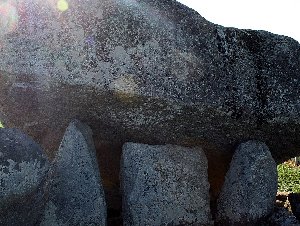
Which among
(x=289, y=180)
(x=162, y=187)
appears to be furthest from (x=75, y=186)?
(x=289, y=180)

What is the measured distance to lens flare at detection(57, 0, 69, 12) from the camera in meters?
5.51

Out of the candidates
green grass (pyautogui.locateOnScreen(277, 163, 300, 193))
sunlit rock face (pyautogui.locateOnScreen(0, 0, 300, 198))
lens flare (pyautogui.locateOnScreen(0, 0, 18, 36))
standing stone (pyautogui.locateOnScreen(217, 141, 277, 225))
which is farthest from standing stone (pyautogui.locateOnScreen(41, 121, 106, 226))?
green grass (pyautogui.locateOnScreen(277, 163, 300, 193))

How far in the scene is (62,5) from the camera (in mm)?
5531

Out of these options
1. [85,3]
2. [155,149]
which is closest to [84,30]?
[85,3]

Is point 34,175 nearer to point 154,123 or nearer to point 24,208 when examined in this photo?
point 24,208

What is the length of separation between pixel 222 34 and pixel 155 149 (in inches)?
63.6

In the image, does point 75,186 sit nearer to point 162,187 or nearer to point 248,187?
point 162,187

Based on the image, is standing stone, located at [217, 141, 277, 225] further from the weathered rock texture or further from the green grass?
the green grass

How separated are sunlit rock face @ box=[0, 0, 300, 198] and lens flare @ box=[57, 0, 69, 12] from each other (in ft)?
0.04

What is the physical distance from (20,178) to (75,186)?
3.46 feet

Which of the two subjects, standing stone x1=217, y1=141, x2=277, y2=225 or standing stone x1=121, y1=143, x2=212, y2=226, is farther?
standing stone x1=217, y1=141, x2=277, y2=225

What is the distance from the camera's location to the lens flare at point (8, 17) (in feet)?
17.5

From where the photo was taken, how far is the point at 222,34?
6109 millimetres

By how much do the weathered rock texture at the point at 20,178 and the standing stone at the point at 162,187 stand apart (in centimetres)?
126
